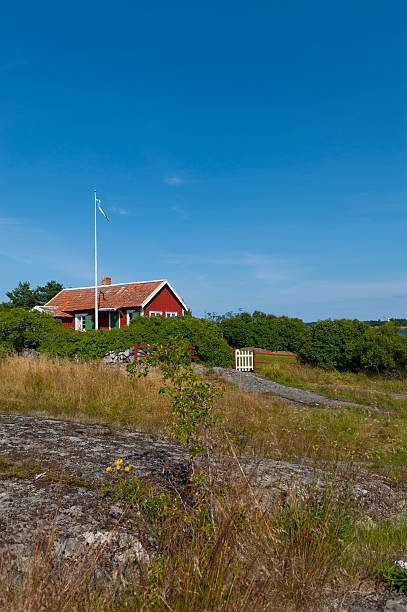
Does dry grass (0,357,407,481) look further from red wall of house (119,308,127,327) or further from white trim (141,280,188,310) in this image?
red wall of house (119,308,127,327)

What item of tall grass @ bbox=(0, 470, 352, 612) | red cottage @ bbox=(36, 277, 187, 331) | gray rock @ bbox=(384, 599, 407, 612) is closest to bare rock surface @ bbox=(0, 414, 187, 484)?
tall grass @ bbox=(0, 470, 352, 612)

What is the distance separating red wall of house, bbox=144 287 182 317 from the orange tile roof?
759mm

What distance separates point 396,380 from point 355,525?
13928 mm

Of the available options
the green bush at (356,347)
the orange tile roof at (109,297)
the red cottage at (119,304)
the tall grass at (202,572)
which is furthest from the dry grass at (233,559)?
the orange tile roof at (109,297)

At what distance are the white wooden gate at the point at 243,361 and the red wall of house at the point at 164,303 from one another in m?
9.79

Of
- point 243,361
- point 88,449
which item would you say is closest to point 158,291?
point 243,361

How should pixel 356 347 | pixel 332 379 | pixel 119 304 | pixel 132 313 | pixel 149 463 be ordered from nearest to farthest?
pixel 149 463 → pixel 332 379 → pixel 356 347 → pixel 132 313 → pixel 119 304

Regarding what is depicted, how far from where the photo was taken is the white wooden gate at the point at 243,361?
18.3 m

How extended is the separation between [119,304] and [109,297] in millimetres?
1747

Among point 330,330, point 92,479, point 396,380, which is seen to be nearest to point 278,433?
point 92,479

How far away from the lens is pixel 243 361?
18500mm

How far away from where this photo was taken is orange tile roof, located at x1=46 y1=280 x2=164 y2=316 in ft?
88.7

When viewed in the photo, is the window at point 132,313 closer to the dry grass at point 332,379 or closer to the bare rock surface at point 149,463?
the dry grass at point 332,379

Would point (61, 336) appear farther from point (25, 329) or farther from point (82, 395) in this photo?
point (82, 395)
